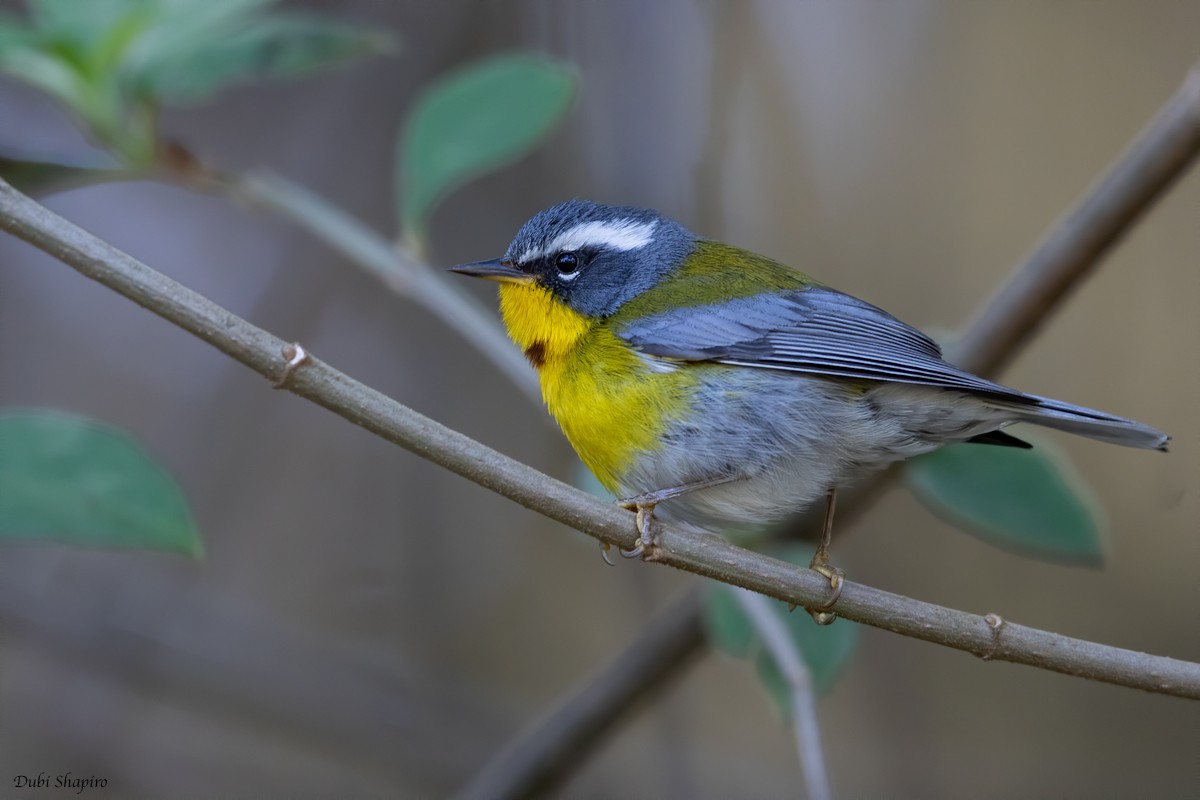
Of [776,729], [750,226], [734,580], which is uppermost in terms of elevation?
[750,226]

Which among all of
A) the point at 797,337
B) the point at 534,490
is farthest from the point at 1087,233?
the point at 534,490

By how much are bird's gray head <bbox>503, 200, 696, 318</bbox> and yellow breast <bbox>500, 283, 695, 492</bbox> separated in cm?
6

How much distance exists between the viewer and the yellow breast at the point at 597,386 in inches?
107

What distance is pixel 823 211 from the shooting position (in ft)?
18.6

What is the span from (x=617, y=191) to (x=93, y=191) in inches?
103

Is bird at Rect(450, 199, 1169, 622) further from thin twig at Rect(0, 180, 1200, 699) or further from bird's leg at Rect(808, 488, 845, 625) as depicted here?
thin twig at Rect(0, 180, 1200, 699)

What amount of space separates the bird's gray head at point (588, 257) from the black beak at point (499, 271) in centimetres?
1

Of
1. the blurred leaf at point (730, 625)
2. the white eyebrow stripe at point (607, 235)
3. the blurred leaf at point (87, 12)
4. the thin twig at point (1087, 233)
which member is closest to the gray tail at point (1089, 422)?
the thin twig at point (1087, 233)

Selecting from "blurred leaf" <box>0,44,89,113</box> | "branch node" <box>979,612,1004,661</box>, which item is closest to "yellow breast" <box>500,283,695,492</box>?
"branch node" <box>979,612,1004,661</box>

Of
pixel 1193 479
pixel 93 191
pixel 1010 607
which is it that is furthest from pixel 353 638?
pixel 1193 479

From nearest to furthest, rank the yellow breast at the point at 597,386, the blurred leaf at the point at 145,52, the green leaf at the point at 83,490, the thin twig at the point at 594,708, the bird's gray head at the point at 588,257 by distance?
the green leaf at the point at 83,490 → the blurred leaf at the point at 145,52 → the yellow breast at the point at 597,386 → the bird's gray head at the point at 588,257 → the thin twig at the point at 594,708

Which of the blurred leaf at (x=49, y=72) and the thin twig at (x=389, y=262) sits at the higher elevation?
the blurred leaf at (x=49, y=72)

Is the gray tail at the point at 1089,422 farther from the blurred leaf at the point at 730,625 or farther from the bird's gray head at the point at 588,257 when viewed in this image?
the bird's gray head at the point at 588,257

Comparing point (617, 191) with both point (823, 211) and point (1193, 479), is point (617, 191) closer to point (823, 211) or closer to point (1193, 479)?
point (823, 211)
